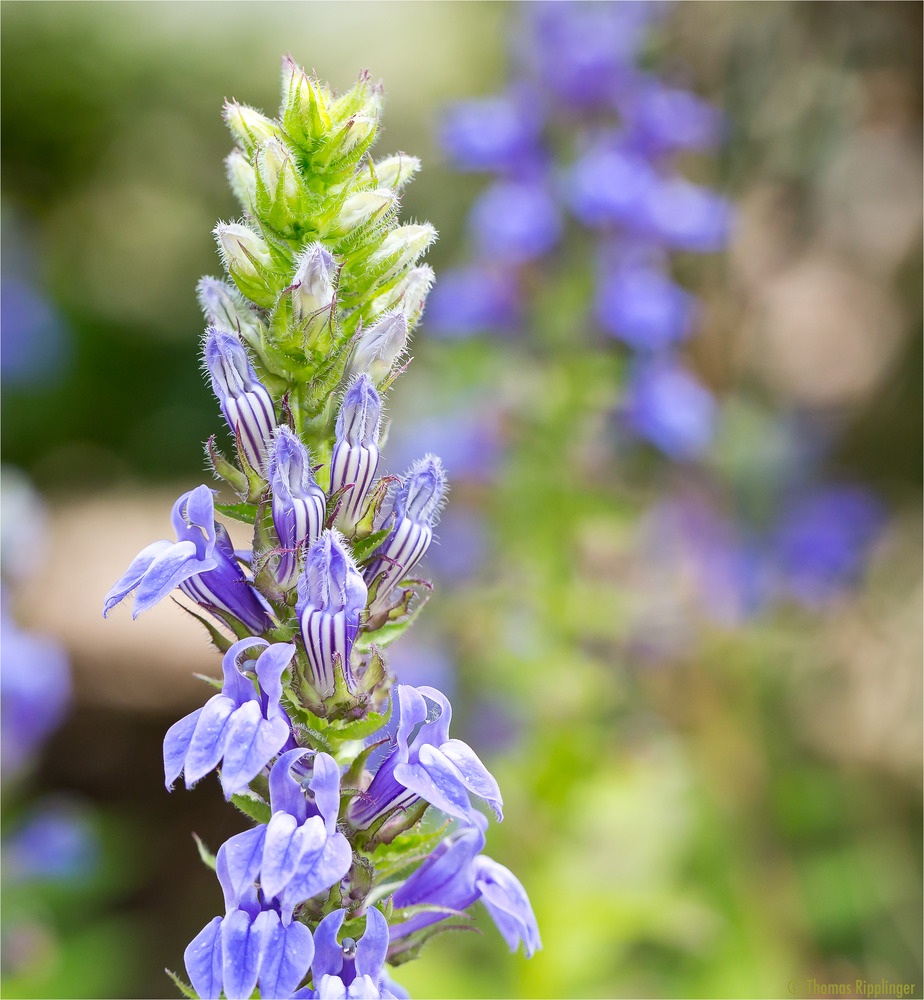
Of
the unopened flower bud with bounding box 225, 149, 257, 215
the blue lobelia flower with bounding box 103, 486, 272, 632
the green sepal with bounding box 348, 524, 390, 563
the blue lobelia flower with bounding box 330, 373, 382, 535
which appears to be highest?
the unopened flower bud with bounding box 225, 149, 257, 215

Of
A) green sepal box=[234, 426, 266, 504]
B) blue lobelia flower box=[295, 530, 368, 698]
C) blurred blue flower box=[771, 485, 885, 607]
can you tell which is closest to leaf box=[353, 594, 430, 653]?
blue lobelia flower box=[295, 530, 368, 698]

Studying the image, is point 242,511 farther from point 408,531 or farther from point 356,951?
point 356,951

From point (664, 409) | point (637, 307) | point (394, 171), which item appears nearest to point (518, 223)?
point (637, 307)

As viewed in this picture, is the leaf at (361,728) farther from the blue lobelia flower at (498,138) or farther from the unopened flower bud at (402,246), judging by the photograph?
the blue lobelia flower at (498,138)

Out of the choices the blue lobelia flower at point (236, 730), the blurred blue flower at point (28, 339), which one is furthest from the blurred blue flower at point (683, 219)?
the blurred blue flower at point (28, 339)

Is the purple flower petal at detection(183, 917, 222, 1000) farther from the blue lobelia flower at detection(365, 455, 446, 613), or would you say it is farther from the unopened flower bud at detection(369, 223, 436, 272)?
the unopened flower bud at detection(369, 223, 436, 272)

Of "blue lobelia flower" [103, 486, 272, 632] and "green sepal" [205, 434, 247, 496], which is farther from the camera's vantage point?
"green sepal" [205, 434, 247, 496]

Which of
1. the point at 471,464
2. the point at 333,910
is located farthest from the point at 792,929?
the point at 333,910
